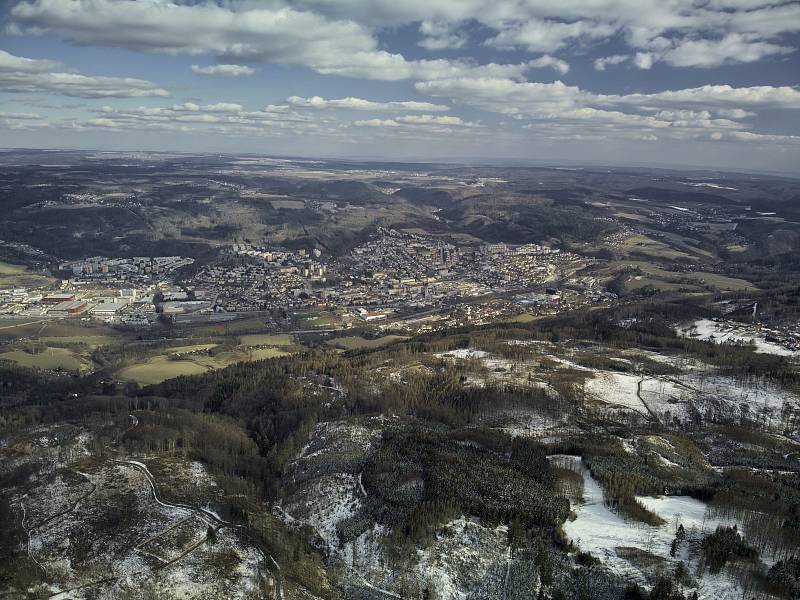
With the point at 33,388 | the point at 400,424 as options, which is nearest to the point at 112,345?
the point at 33,388

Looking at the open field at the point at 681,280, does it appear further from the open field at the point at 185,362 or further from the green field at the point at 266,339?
the open field at the point at 185,362

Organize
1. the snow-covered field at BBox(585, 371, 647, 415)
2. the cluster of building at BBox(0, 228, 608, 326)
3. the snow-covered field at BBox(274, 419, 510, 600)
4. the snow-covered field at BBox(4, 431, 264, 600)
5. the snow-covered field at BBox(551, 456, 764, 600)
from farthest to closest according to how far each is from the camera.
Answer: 1. the cluster of building at BBox(0, 228, 608, 326)
2. the snow-covered field at BBox(585, 371, 647, 415)
3. the snow-covered field at BBox(274, 419, 510, 600)
4. the snow-covered field at BBox(4, 431, 264, 600)
5. the snow-covered field at BBox(551, 456, 764, 600)

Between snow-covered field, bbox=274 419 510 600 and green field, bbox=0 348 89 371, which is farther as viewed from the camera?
green field, bbox=0 348 89 371

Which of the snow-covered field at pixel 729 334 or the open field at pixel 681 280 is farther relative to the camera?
the open field at pixel 681 280

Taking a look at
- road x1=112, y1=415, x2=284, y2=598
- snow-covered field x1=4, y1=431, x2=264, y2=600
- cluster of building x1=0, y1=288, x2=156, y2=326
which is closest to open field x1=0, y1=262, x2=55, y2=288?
cluster of building x1=0, y1=288, x2=156, y2=326

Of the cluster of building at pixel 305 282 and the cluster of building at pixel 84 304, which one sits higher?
the cluster of building at pixel 305 282

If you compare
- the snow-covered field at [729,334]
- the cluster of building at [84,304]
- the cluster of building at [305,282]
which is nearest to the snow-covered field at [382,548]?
the snow-covered field at [729,334]

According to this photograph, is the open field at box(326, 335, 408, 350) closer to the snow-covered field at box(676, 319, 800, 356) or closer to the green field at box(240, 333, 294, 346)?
the green field at box(240, 333, 294, 346)

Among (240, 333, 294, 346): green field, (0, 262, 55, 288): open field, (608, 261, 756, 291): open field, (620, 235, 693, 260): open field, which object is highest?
(620, 235, 693, 260): open field

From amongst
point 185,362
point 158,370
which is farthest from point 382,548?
point 185,362

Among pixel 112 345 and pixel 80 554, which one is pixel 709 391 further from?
pixel 112 345

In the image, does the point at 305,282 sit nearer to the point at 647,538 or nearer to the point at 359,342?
the point at 359,342
